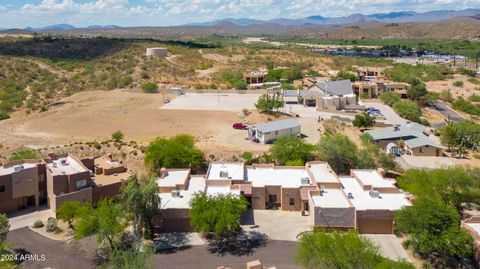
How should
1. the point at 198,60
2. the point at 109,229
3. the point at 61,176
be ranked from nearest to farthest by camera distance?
the point at 109,229
the point at 61,176
the point at 198,60

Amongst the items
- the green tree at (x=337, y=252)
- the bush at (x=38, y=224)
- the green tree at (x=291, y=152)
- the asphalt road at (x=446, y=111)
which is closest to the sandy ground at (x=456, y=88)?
the asphalt road at (x=446, y=111)

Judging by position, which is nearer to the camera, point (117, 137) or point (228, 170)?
point (228, 170)

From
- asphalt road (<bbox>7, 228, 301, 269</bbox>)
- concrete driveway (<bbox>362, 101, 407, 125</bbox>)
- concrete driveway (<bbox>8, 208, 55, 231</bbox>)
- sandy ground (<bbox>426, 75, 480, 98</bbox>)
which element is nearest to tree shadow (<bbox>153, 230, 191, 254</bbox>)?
asphalt road (<bbox>7, 228, 301, 269</bbox>)

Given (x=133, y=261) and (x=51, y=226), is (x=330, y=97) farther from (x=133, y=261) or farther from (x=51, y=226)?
(x=133, y=261)

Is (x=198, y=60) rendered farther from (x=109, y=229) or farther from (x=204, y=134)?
(x=109, y=229)

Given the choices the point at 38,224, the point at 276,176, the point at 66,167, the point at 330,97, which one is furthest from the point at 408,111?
the point at 38,224

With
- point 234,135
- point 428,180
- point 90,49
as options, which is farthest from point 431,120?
point 90,49
